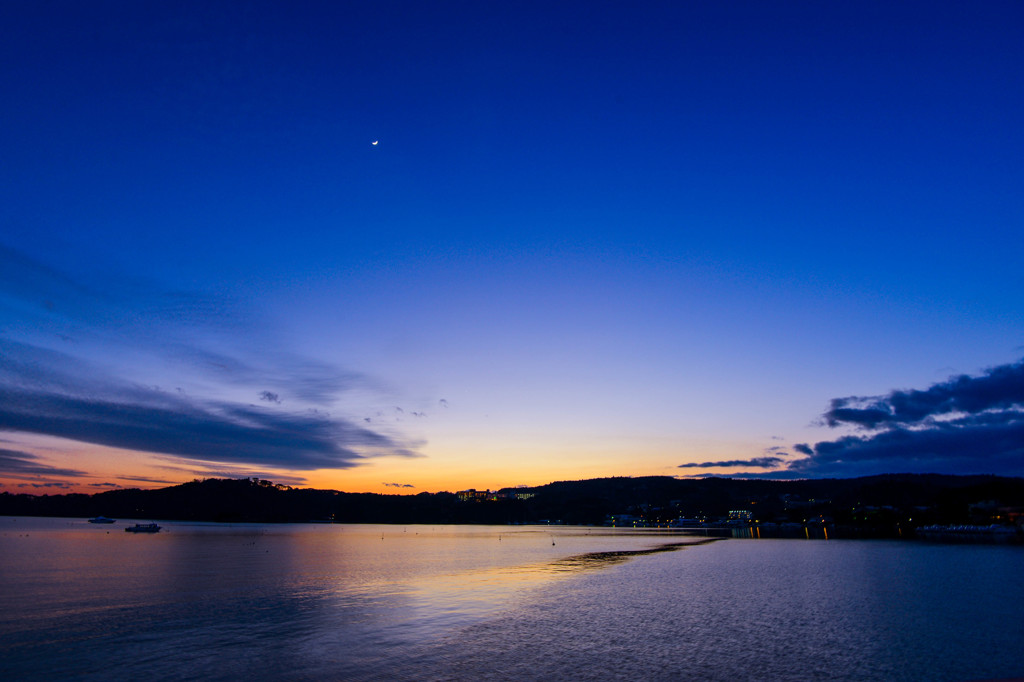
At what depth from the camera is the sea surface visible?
26.4 metres

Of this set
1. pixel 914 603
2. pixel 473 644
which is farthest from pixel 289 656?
pixel 914 603

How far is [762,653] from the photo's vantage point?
28.9 meters

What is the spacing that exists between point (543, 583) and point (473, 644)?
29.4 m

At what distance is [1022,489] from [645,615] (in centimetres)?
22448

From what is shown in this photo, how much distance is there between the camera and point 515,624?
36594 mm

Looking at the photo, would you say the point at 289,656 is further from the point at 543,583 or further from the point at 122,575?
the point at 122,575

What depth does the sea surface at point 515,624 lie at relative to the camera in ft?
86.5

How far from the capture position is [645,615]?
39.6 m

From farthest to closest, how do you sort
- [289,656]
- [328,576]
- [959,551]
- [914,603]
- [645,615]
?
[959,551] < [328,576] < [914,603] < [645,615] < [289,656]

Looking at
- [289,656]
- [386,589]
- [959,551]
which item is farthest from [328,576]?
[959,551]

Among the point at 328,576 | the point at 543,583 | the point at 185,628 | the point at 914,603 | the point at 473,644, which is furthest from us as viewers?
the point at 328,576

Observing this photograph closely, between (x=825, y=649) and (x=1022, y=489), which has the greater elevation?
(x=1022, y=489)

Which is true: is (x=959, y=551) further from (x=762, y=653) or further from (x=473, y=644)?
(x=473, y=644)

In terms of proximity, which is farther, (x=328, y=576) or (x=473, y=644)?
(x=328, y=576)
